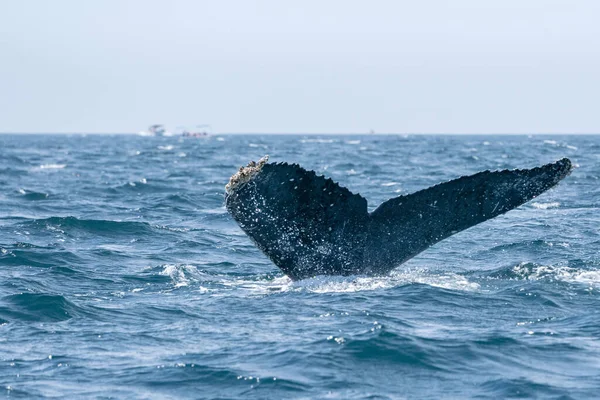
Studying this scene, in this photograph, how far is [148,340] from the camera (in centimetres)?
868

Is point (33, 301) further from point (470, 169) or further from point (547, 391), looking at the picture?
point (470, 169)

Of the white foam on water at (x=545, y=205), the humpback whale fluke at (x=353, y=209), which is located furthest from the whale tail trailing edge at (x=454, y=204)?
the white foam on water at (x=545, y=205)

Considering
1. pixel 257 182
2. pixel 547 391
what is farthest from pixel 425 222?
pixel 547 391

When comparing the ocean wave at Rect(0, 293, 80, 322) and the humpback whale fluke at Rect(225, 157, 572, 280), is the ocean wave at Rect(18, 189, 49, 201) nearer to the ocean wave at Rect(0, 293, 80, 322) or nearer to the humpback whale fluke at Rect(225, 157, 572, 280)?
the ocean wave at Rect(0, 293, 80, 322)

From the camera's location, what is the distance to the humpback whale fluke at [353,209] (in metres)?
8.70

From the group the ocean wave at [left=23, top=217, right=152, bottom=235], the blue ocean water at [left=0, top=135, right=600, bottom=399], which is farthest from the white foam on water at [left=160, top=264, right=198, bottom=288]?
the ocean wave at [left=23, top=217, right=152, bottom=235]

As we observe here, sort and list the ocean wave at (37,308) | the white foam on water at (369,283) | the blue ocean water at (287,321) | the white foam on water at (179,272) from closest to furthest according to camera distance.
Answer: the blue ocean water at (287,321), the ocean wave at (37,308), the white foam on water at (369,283), the white foam on water at (179,272)

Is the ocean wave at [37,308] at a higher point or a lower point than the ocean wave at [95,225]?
higher

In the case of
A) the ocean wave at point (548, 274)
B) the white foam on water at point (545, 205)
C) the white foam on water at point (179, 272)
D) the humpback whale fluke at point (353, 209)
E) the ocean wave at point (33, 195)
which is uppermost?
the humpback whale fluke at point (353, 209)

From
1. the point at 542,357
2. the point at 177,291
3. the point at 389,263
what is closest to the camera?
the point at 542,357

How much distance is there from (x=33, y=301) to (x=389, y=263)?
3.66 m

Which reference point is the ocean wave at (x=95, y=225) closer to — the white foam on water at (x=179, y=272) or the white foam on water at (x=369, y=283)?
the white foam on water at (x=179, y=272)

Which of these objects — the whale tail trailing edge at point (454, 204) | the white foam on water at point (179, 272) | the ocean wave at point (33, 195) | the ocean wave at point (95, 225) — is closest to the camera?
the whale tail trailing edge at point (454, 204)

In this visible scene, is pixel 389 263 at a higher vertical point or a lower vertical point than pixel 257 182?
lower
